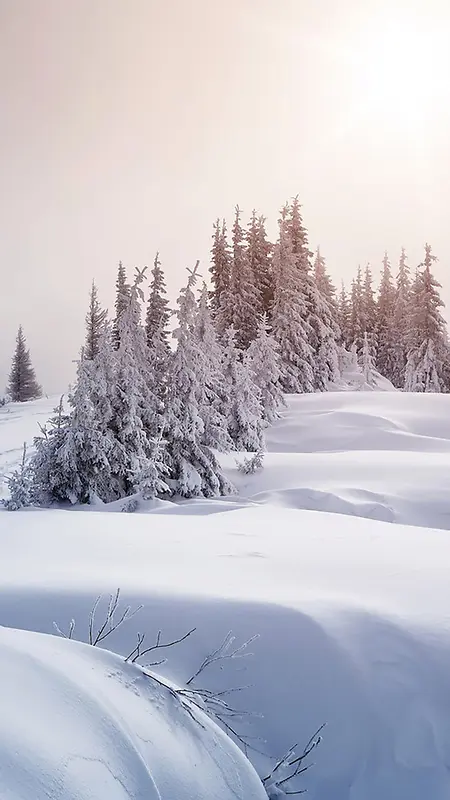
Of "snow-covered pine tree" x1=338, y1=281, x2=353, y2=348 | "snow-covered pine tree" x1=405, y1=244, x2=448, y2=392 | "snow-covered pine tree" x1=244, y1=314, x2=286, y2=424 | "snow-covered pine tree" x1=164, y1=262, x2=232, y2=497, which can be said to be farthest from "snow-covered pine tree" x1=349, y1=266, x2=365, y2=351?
"snow-covered pine tree" x1=164, y1=262, x2=232, y2=497

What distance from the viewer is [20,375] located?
51.9m

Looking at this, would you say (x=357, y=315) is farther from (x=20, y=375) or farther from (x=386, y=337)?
(x=20, y=375)

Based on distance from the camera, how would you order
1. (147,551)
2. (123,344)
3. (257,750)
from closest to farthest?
(257,750), (147,551), (123,344)

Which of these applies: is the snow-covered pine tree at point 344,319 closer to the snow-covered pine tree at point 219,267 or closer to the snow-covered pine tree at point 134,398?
the snow-covered pine tree at point 219,267

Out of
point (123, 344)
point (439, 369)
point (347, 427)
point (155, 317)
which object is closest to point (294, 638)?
point (123, 344)

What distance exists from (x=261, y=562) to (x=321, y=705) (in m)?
1.88

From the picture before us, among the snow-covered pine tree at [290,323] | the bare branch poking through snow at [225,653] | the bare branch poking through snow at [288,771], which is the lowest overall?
the bare branch poking through snow at [288,771]

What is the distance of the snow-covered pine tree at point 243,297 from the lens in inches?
1177

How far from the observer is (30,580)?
441 cm

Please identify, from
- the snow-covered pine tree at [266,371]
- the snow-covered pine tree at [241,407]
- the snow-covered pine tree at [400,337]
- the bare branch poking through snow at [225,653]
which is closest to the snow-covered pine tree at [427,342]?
the snow-covered pine tree at [400,337]

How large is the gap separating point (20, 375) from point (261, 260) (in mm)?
28520

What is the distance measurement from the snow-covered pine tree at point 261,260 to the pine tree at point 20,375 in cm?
2708

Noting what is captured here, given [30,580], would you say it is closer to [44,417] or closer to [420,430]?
[420,430]

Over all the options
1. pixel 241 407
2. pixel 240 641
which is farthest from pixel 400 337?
pixel 240 641
